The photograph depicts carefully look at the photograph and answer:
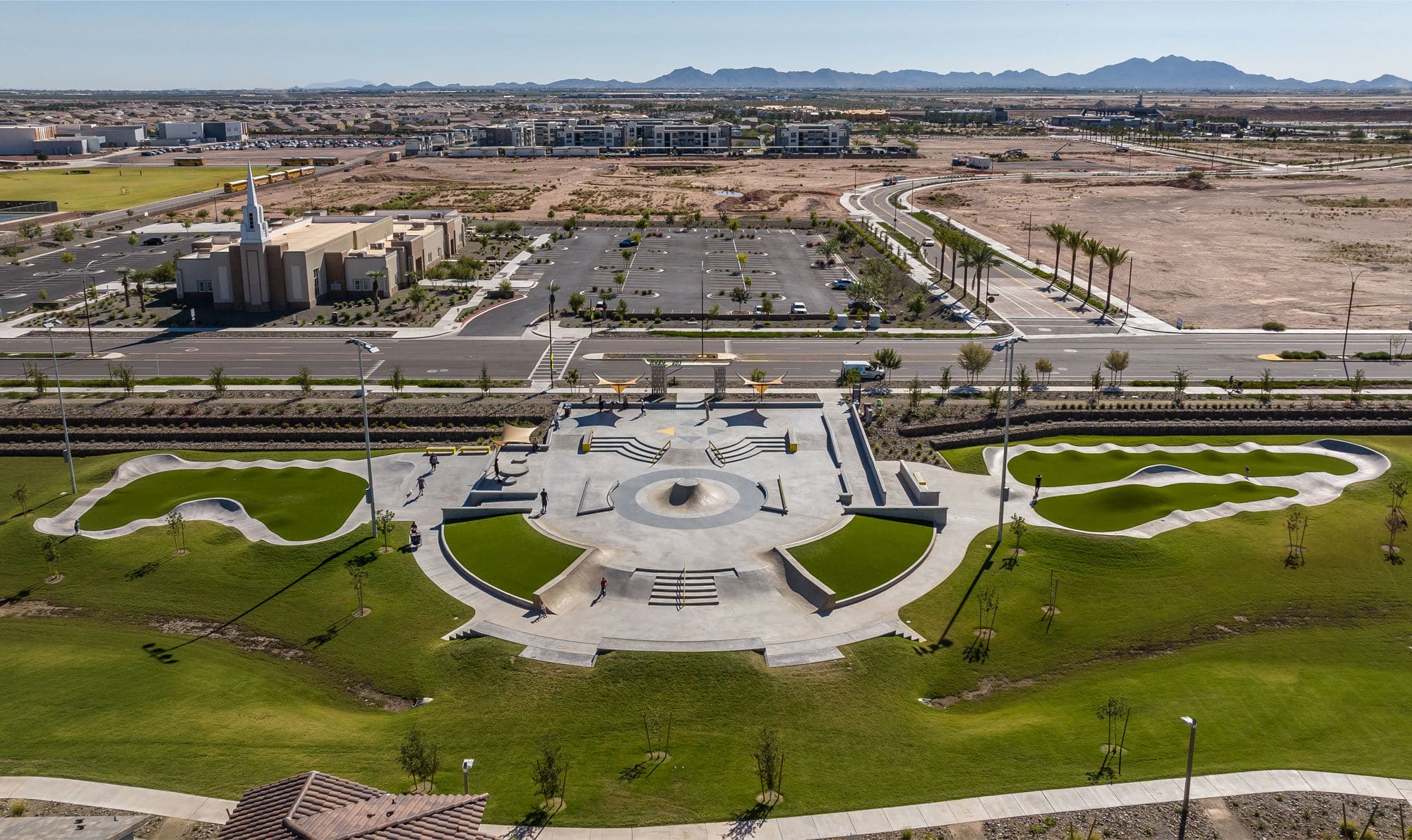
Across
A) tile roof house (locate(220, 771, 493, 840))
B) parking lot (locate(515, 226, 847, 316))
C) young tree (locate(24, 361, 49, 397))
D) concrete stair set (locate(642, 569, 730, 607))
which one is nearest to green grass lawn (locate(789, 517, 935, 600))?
concrete stair set (locate(642, 569, 730, 607))

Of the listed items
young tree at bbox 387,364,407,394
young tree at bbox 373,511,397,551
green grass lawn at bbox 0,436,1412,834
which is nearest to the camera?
green grass lawn at bbox 0,436,1412,834

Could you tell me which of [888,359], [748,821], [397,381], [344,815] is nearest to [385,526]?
[397,381]

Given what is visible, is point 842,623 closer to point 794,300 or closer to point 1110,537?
point 1110,537

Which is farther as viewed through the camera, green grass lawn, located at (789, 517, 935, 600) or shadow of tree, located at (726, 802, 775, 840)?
green grass lawn, located at (789, 517, 935, 600)

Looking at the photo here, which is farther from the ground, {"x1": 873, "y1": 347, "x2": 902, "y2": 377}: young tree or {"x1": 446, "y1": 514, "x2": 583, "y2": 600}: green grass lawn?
{"x1": 873, "y1": 347, "x2": 902, "y2": 377}: young tree

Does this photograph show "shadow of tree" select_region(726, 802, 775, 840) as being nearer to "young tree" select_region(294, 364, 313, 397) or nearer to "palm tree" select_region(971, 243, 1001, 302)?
"young tree" select_region(294, 364, 313, 397)

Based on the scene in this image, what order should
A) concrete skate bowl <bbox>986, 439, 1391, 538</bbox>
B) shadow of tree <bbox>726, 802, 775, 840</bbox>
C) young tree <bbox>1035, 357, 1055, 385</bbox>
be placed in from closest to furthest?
shadow of tree <bbox>726, 802, 775, 840</bbox> < concrete skate bowl <bbox>986, 439, 1391, 538</bbox> < young tree <bbox>1035, 357, 1055, 385</bbox>
